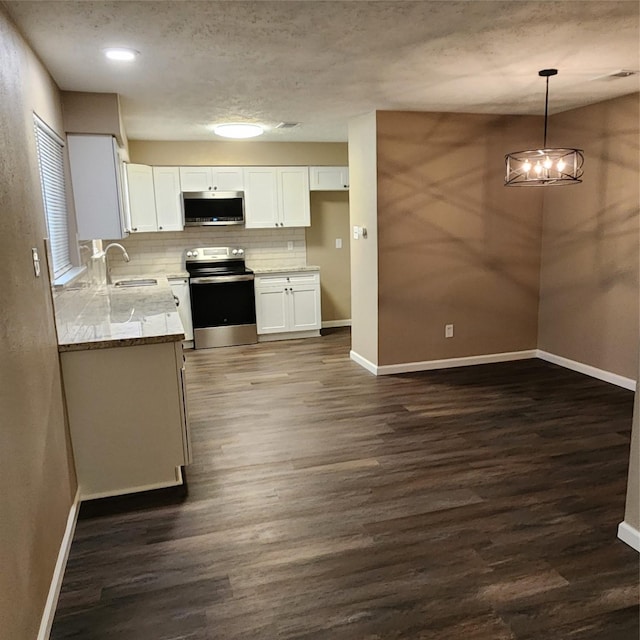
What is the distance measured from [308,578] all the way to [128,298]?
2.56 m

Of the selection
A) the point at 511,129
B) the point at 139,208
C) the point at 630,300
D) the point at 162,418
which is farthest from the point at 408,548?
the point at 139,208

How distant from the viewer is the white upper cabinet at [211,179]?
5.97m

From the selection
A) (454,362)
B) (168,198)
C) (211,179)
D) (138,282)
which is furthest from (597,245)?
(168,198)

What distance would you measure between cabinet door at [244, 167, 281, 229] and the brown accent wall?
6.77 feet

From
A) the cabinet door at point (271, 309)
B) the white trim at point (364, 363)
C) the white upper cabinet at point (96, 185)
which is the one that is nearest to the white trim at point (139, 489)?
the white upper cabinet at point (96, 185)

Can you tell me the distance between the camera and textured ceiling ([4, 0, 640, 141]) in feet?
7.46

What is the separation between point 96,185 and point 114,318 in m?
1.19

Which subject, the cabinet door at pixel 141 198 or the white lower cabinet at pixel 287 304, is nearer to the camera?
the cabinet door at pixel 141 198

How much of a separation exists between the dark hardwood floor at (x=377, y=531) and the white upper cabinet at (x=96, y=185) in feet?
5.06

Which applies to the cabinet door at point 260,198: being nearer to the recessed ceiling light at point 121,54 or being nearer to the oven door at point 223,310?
the oven door at point 223,310

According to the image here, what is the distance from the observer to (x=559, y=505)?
2.62m

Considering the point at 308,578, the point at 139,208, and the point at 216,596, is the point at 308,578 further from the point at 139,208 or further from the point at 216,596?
the point at 139,208

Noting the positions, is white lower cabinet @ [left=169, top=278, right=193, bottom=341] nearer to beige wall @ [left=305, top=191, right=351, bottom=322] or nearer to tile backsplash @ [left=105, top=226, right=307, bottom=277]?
tile backsplash @ [left=105, top=226, right=307, bottom=277]

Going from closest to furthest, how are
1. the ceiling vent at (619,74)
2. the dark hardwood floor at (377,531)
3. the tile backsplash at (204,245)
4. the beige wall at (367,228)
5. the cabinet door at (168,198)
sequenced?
1. the dark hardwood floor at (377,531)
2. the ceiling vent at (619,74)
3. the beige wall at (367,228)
4. the cabinet door at (168,198)
5. the tile backsplash at (204,245)
